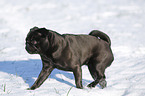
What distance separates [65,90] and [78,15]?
10071 millimetres

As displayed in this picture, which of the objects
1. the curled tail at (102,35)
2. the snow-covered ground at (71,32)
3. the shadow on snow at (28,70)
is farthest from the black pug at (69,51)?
the shadow on snow at (28,70)

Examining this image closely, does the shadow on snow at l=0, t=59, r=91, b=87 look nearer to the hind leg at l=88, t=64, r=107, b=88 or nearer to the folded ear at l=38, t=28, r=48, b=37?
the hind leg at l=88, t=64, r=107, b=88

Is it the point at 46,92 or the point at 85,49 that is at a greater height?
the point at 85,49

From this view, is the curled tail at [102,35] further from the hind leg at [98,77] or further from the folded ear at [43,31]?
the folded ear at [43,31]

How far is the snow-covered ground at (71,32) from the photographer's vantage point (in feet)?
12.7

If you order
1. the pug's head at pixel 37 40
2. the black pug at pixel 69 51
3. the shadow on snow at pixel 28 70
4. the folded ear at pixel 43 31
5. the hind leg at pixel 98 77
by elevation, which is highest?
the folded ear at pixel 43 31

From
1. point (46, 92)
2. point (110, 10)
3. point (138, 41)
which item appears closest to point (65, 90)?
point (46, 92)

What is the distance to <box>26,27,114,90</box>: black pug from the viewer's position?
3.39 metres

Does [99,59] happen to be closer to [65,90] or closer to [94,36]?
[94,36]

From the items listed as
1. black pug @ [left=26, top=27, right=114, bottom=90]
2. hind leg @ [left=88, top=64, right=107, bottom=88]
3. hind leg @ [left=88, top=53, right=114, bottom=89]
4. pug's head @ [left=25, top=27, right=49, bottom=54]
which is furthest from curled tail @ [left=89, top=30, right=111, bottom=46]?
pug's head @ [left=25, top=27, right=49, bottom=54]

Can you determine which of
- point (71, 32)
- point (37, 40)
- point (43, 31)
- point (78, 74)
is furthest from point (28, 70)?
point (71, 32)

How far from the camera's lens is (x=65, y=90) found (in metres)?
3.63

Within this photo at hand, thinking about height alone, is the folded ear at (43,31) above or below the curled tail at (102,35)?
above

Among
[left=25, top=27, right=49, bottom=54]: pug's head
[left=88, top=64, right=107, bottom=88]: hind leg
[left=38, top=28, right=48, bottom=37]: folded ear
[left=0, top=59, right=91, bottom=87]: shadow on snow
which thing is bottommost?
[left=0, top=59, right=91, bottom=87]: shadow on snow
